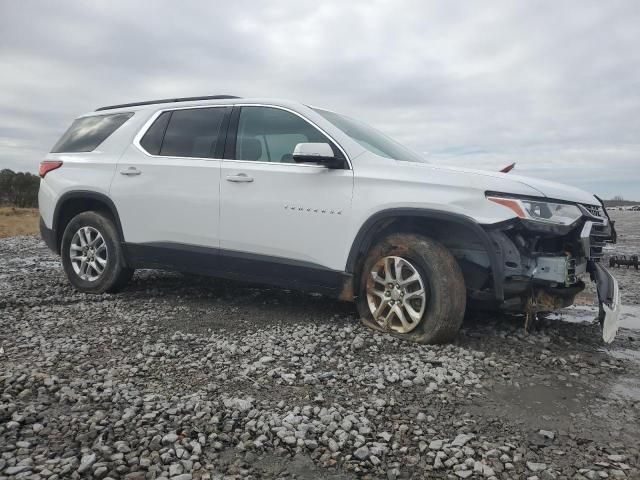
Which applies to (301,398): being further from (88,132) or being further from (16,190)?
(16,190)

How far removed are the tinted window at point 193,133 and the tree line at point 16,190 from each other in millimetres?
34481

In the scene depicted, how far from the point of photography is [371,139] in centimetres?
466

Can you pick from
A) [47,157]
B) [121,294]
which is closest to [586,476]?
[121,294]

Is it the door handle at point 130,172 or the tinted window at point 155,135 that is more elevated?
the tinted window at point 155,135

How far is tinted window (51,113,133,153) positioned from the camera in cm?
554

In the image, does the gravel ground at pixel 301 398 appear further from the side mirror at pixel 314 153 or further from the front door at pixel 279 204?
the side mirror at pixel 314 153

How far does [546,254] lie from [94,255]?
4.46 metres

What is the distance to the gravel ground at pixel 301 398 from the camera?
2254 mm

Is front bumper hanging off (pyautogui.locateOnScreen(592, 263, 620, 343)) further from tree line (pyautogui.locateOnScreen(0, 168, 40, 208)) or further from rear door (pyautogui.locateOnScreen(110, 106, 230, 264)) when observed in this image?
tree line (pyautogui.locateOnScreen(0, 168, 40, 208))

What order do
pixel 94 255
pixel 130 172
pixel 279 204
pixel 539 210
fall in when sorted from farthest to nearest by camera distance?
pixel 94 255
pixel 130 172
pixel 279 204
pixel 539 210

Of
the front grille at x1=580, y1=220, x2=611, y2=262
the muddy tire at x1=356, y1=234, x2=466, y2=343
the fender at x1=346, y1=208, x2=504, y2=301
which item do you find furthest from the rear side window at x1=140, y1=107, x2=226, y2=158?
the front grille at x1=580, y1=220, x2=611, y2=262

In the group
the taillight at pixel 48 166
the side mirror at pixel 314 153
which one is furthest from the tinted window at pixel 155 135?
the side mirror at pixel 314 153

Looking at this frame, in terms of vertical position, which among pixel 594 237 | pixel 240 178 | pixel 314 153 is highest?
pixel 314 153

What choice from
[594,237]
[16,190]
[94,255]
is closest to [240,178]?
[94,255]
